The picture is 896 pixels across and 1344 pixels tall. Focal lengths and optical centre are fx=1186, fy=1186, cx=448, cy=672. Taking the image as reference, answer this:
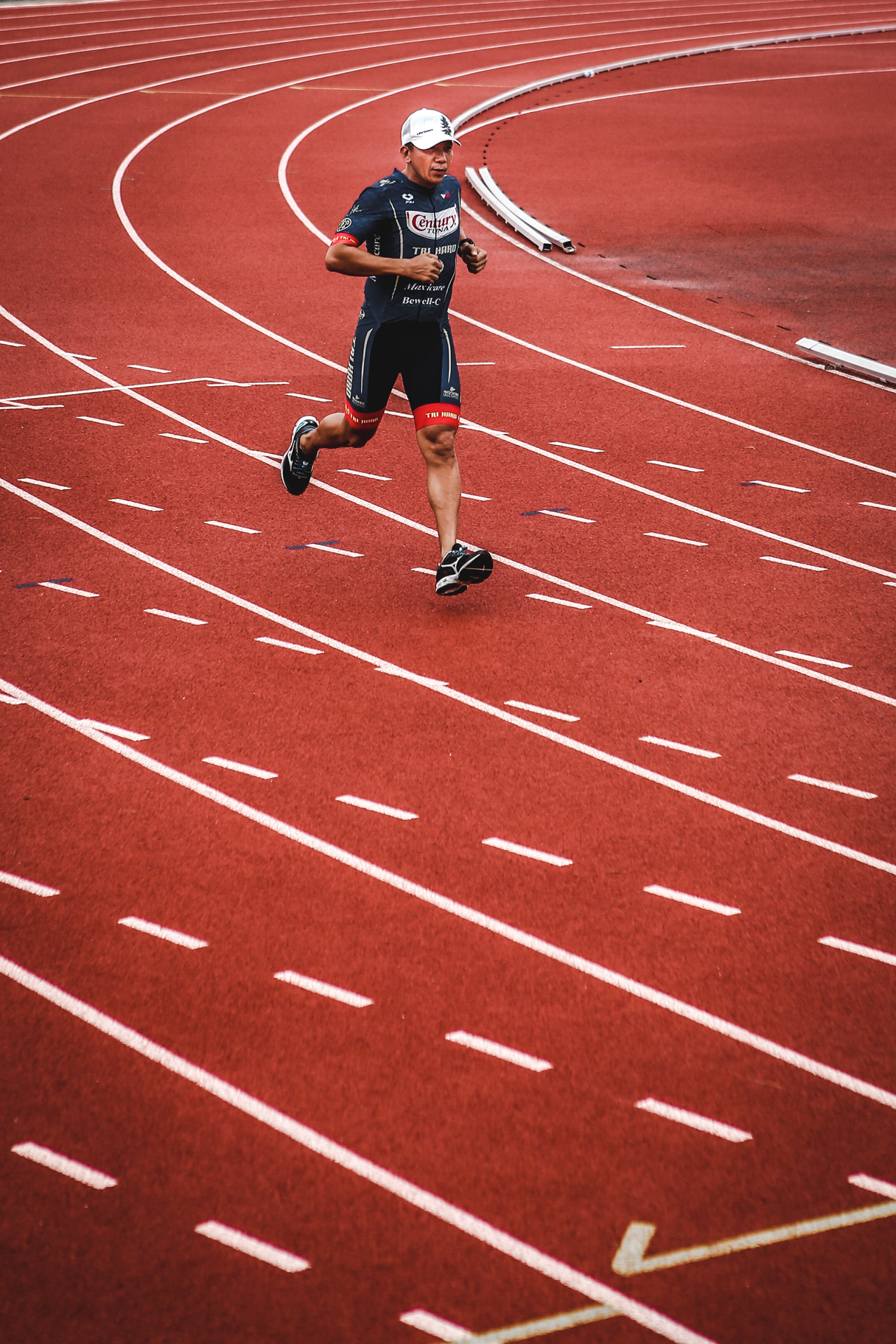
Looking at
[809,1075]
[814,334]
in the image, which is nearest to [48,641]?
[809,1075]

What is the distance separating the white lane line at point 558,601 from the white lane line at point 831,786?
1.32 m

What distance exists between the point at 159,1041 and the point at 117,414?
4783 mm

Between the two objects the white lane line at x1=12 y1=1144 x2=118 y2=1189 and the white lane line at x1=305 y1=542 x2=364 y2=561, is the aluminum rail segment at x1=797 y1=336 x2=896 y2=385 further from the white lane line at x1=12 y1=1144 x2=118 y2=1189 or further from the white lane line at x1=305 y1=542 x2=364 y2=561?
the white lane line at x1=12 y1=1144 x2=118 y2=1189

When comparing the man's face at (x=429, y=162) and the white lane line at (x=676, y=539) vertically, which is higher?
the man's face at (x=429, y=162)

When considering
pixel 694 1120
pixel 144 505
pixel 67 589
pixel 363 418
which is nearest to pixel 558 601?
pixel 363 418

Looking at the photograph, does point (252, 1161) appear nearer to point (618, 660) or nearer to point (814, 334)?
point (618, 660)

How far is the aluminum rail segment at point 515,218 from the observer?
10.4 metres

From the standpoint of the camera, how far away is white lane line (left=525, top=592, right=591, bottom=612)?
484 centimetres

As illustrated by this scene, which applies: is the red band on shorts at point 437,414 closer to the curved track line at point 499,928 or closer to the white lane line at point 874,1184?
the curved track line at point 499,928

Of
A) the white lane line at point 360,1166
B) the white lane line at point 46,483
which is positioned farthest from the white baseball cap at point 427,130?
the white lane line at point 360,1166

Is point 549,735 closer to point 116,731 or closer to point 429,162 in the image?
point 116,731

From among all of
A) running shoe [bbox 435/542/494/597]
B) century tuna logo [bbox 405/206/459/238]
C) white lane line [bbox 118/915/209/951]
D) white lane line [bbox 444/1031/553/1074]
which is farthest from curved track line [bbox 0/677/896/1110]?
century tuna logo [bbox 405/206/459/238]

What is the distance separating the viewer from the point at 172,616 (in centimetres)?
470

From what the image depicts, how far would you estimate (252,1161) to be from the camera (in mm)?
2451
